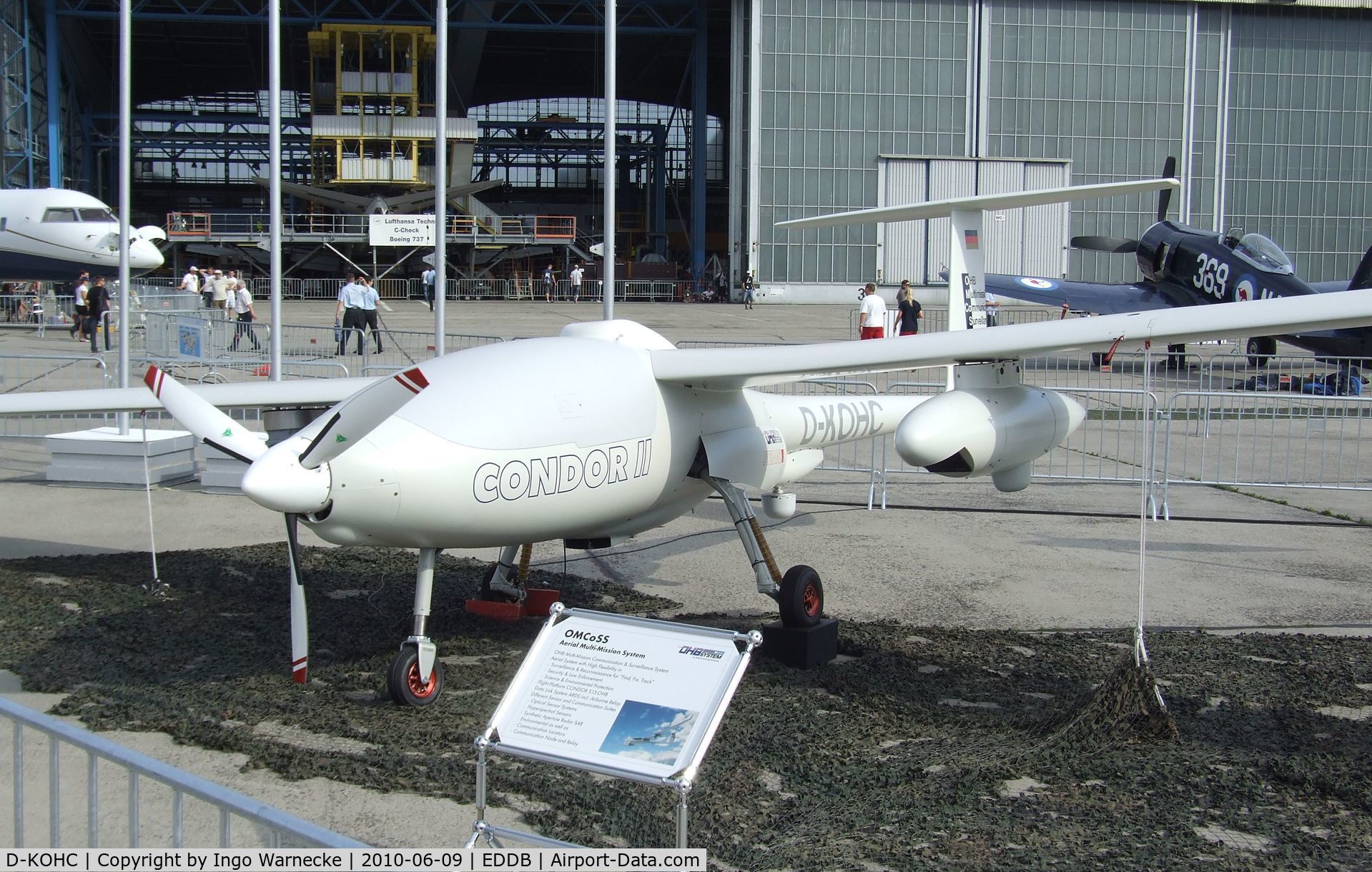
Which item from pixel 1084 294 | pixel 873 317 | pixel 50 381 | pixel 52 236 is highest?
pixel 52 236

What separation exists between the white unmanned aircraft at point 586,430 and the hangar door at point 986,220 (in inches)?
1714

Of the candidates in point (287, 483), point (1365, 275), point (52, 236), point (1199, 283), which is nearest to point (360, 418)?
point (287, 483)

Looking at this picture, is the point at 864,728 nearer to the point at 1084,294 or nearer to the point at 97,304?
the point at 1084,294

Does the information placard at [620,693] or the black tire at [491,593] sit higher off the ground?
the information placard at [620,693]

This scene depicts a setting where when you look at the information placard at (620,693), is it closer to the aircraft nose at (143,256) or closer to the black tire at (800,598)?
the black tire at (800,598)

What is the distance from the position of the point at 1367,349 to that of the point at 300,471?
70.1 feet

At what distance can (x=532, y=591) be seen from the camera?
845 centimetres

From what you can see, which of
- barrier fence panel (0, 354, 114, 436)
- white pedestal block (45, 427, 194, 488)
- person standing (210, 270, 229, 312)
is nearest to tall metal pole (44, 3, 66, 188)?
person standing (210, 270, 229, 312)

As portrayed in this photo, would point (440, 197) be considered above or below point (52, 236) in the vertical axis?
below

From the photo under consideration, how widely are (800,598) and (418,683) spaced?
92.5 inches

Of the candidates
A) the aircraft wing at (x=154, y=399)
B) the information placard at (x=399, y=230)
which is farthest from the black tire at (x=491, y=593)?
the information placard at (x=399, y=230)

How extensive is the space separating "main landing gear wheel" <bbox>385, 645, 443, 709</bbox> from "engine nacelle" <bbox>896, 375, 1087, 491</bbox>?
9.32ft

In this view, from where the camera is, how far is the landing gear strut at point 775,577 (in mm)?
7355

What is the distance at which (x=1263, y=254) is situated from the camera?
24.3 metres
